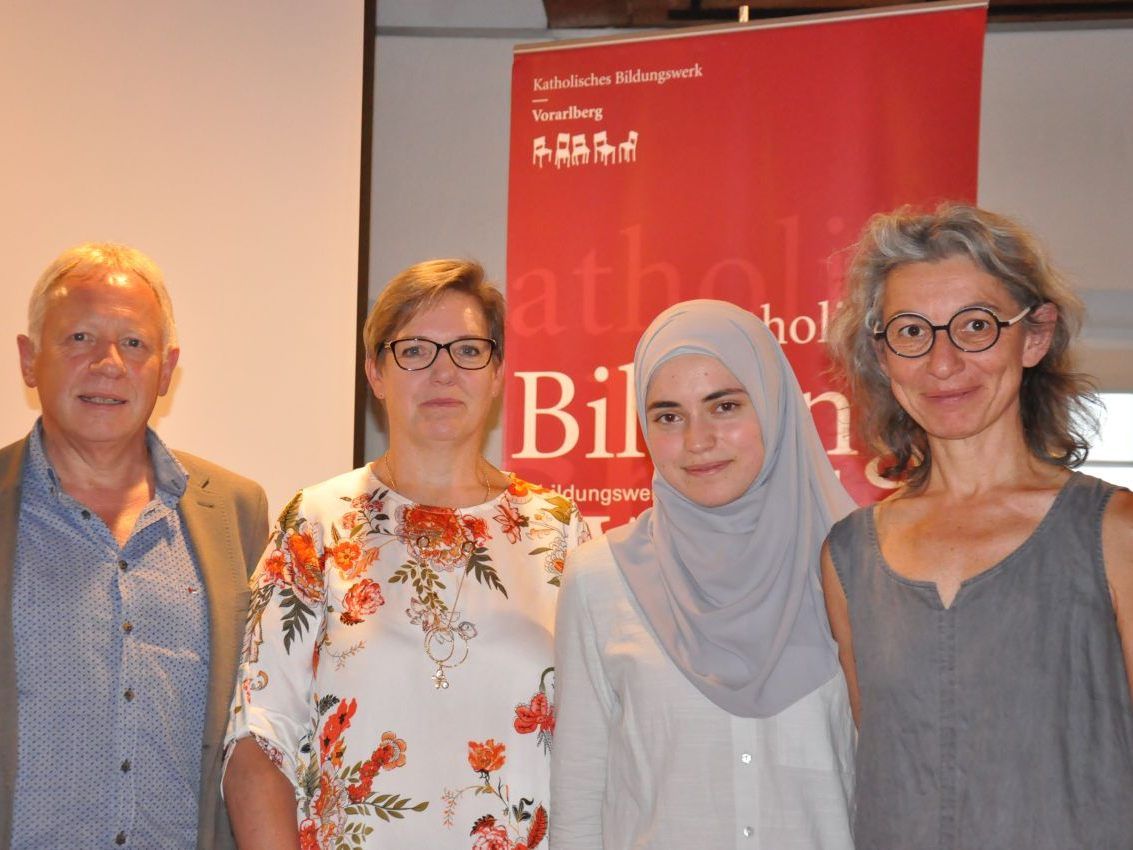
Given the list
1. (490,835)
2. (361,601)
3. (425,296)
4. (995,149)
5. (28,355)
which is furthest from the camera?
(995,149)

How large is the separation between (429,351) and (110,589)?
0.77 meters

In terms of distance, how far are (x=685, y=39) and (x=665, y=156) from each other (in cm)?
33

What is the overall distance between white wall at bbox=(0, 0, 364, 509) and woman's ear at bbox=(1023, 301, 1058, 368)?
208 cm

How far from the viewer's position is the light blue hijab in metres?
2.12

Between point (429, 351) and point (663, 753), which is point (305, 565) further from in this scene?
point (663, 753)

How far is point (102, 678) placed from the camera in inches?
94.3

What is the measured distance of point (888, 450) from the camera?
226cm

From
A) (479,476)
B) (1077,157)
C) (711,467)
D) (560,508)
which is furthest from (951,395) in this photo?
(1077,157)

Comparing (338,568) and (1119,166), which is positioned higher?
(1119,166)

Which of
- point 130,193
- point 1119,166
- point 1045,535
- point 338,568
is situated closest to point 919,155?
point 1119,166

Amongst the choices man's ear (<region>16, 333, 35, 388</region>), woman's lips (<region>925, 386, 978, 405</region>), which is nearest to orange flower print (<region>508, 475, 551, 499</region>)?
woman's lips (<region>925, 386, 978, 405</region>)

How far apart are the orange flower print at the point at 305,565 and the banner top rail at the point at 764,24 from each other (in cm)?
181

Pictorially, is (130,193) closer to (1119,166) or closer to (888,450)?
(888,450)

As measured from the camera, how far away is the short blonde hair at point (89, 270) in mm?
2625
